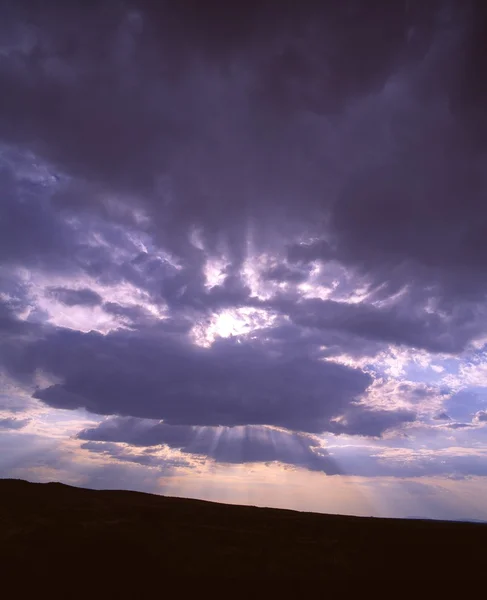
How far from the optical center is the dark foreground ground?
83.5 feet

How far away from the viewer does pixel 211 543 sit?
28.4 meters

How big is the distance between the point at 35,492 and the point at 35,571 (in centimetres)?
1473

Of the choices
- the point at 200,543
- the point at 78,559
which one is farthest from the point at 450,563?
the point at 78,559

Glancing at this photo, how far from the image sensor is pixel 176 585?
2381 cm

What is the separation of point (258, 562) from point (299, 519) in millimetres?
9944

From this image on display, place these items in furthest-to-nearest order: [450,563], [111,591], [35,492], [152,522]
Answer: [35,492] → [152,522] → [450,563] → [111,591]

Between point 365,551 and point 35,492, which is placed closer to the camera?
point 365,551

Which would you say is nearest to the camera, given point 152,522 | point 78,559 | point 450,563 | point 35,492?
point 78,559

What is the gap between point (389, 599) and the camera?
75.5 ft

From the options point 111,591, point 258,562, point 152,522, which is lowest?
point 111,591

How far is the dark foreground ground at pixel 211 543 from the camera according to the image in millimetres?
25438

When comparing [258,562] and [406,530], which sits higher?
[406,530]

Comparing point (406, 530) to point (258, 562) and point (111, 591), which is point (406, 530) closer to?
point (258, 562)

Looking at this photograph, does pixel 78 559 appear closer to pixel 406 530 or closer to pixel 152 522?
pixel 152 522
